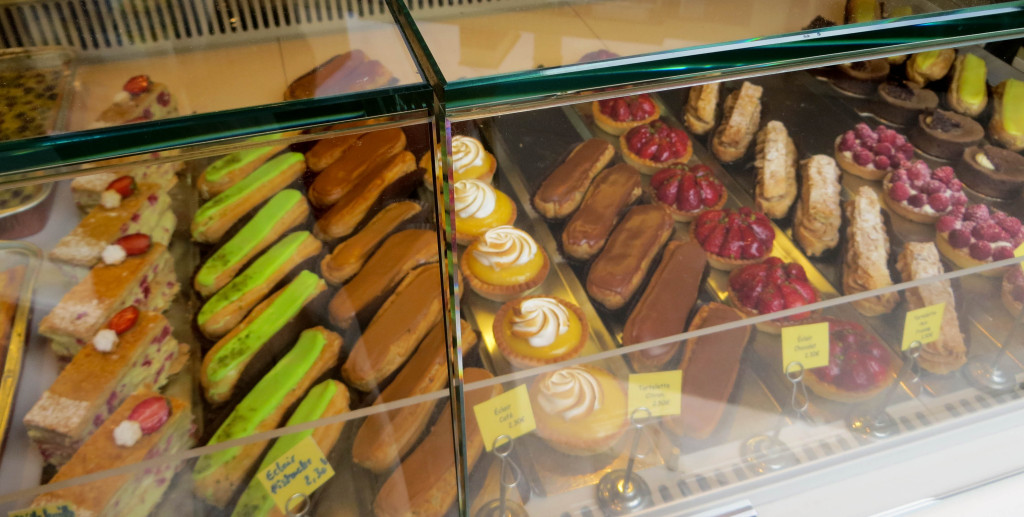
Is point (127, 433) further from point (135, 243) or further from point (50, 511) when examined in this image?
point (135, 243)

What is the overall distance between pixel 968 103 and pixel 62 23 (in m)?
2.49

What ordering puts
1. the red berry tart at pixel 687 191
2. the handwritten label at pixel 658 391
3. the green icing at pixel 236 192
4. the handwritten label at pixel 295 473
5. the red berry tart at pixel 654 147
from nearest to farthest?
the handwritten label at pixel 295 473 → the handwritten label at pixel 658 391 → the green icing at pixel 236 192 → the red berry tart at pixel 687 191 → the red berry tart at pixel 654 147

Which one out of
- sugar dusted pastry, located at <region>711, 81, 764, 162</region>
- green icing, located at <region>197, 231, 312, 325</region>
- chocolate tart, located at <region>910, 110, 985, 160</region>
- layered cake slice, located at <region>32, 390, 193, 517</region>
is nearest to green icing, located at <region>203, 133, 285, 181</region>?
green icing, located at <region>197, 231, 312, 325</region>

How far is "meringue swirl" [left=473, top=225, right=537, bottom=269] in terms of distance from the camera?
179 centimetres

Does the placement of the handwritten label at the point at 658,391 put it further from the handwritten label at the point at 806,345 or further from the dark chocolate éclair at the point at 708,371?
the handwritten label at the point at 806,345

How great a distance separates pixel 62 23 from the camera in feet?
4.38

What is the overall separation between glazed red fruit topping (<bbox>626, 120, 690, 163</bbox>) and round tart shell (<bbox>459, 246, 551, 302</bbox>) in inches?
23.4

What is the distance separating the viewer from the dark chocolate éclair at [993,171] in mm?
2102

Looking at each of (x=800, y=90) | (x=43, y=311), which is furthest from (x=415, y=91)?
(x=800, y=90)

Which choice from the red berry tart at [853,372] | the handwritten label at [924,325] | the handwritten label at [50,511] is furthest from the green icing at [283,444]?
the handwritten label at [924,325]

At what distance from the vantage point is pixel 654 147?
2.21 m

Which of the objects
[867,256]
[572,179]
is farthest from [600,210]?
[867,256]

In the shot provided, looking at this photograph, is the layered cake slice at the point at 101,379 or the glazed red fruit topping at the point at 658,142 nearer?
the layered cake slice at the point at 101,379

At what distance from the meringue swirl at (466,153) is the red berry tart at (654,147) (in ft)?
1.55
